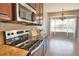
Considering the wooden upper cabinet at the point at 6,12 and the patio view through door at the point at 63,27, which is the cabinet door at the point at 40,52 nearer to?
the patio view through door at the point at 63,27

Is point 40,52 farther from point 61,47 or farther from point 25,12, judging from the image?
point 25,12

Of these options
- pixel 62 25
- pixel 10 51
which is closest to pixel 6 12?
pixel 10 51

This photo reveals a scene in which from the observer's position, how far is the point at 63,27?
1.34m

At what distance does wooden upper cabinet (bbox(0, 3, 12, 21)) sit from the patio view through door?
0.54m

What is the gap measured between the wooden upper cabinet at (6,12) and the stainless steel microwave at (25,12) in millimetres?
79

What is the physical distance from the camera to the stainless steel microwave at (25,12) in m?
1.08

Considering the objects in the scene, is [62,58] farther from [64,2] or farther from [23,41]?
[64,2]

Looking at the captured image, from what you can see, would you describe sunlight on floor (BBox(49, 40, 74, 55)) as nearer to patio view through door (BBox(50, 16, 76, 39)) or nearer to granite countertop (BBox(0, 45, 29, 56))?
patio view through door (BBox(50, 16, 76, 39))

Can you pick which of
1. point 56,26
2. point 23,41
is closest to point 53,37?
point 56,26

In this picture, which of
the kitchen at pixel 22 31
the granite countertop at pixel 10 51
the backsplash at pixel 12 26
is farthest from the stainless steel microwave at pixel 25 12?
the granite countertop at pixel 10 51

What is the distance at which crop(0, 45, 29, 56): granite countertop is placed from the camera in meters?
1.19

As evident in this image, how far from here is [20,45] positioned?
4.40 ft

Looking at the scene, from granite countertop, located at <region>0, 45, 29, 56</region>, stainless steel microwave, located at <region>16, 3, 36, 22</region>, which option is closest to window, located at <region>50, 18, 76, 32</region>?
stainless steel microwave, located at <region>16, 3, 36, 22</region>

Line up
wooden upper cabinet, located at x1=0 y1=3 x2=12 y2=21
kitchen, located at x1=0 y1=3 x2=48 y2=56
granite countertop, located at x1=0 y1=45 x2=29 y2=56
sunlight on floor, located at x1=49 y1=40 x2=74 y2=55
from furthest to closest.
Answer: sunlight on floor, located at x1=49 y1=40 x2=74 y2=55 → granite countertop, located at x1=0 y1=45 x2=29 y2=56 → kitchen, located at x1=0 y1=3 x2=48 y2=56 → wooden upper cabinet, located at x1=0 y1=3 x2=12 y2=21
